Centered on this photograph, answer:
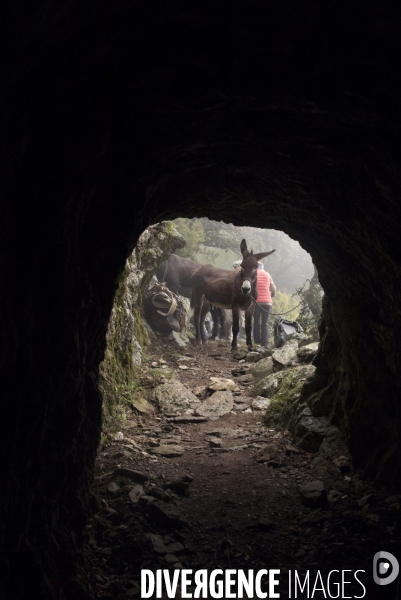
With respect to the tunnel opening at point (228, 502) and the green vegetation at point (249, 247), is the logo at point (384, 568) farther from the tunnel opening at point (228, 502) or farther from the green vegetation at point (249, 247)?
the green vegetation at point (249, 247)

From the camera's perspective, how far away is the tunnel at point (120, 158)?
1825 millimetres

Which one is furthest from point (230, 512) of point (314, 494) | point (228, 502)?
point (314, 494)

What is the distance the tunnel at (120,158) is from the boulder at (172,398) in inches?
156

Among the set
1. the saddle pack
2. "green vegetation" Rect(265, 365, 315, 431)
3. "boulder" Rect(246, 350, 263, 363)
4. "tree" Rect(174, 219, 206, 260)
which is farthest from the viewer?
"tree" Rect(174, 219, 206, 260)

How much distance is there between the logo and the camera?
299 centimetres

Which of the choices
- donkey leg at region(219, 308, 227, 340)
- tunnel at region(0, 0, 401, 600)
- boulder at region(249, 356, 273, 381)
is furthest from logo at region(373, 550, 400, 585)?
donkey leg at region(219, 308, 227, 340)

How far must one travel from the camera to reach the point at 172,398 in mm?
8102

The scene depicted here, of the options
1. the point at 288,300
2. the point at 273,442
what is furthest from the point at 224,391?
the point at 288,300

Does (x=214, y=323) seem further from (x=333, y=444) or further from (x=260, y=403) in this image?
(x=333, y=444)

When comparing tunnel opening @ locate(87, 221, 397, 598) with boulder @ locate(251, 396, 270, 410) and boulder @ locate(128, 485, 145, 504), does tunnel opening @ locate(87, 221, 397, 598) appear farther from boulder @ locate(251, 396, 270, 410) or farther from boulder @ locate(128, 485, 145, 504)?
boulder @ locate(251, 396, 270, 410)

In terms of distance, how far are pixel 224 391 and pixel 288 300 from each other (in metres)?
24.3

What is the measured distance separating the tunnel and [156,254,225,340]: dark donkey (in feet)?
44.0

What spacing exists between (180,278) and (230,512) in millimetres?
14491

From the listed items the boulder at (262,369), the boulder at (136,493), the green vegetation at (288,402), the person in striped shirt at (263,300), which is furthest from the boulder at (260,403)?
the person in striped shirt at (263,300)
